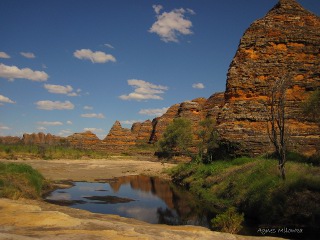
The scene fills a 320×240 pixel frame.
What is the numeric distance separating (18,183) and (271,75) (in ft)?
90.4

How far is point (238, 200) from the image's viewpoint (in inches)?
839

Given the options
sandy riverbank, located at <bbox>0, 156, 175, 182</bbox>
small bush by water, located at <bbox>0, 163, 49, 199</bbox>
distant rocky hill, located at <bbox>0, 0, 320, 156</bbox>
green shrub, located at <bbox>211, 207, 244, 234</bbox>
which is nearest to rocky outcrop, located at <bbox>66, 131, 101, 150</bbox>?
sandy riverbank, located at <bbox>0, 156, 175, 182</bbox>

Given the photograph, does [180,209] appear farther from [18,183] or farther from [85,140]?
[85,140]

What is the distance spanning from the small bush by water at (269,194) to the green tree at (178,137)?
24.1 metres

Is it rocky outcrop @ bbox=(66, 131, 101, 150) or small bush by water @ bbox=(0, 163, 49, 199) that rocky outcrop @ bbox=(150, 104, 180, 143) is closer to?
rocky outcrop @ bbox=(66, 131, 101, 150)

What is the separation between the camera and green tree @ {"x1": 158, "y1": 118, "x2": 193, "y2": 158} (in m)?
59.2

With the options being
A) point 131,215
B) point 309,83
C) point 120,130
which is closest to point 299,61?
point 309,83

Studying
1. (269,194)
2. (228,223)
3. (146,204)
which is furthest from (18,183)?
(269,194)

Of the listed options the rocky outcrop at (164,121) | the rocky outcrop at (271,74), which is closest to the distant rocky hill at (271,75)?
the rocky outcrop at (271,74)

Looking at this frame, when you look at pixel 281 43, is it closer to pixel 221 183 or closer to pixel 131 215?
pixel 221 183

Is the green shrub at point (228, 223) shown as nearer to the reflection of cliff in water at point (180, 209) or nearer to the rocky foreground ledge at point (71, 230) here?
the reflection of cliff in water at point (180, 209)

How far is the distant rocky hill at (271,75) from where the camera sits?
31812mm

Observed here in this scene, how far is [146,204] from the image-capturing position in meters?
26.5

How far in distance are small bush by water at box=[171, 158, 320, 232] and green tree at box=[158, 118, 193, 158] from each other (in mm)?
24060
